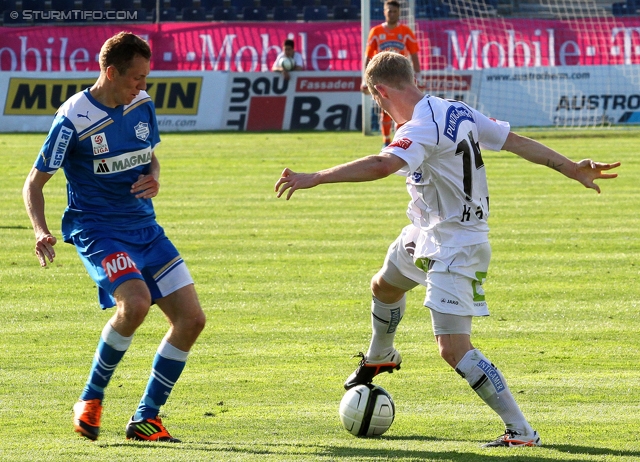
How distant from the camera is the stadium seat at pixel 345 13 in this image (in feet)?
96.0

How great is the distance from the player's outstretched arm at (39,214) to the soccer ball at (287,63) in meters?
20.0

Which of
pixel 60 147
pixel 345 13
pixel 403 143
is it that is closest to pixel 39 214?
pixel 60 147

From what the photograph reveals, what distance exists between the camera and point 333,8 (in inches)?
1163

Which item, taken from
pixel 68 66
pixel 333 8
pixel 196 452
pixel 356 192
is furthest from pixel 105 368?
pixel 333 8

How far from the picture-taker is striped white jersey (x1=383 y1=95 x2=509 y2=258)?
5137mm

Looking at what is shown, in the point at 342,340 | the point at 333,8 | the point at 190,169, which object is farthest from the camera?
the point at 333,8

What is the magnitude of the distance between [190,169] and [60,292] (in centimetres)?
837

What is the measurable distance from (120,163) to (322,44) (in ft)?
72.0

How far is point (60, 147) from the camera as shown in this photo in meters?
5.36

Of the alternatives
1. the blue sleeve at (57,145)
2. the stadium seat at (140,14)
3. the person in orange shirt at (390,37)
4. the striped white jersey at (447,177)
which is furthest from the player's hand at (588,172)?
the stadium seat at (140,14)

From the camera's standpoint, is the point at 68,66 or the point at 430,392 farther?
the point at 68,66

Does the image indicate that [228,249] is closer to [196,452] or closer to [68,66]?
[196,452]

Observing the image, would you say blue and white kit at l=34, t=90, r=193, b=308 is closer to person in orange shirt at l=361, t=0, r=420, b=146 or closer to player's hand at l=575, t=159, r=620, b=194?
player's hand at l=575, t=159, r=620, b=194

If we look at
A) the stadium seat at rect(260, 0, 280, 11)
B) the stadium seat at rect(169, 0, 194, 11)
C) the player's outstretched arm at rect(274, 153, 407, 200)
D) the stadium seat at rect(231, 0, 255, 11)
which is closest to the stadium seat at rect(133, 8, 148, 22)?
the stadium seat at rect(169, 0, 194, 11)
